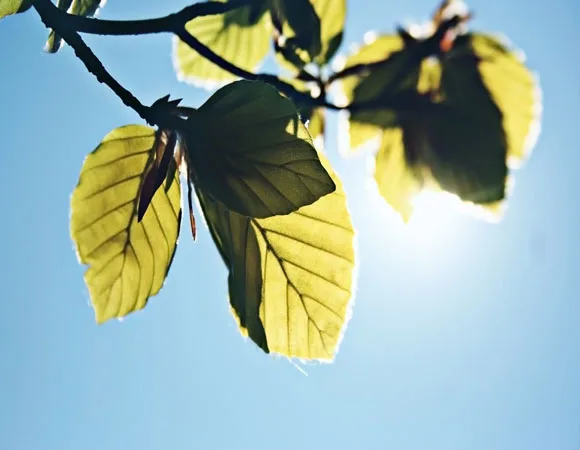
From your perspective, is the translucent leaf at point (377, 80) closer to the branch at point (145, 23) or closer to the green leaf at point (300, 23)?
the green leaf at point (300, 23)

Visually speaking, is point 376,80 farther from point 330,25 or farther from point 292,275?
point 292,275

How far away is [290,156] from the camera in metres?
0.37

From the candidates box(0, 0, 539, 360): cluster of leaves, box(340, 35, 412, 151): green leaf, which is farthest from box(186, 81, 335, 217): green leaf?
box(340, 35, 412, 151): green leaf

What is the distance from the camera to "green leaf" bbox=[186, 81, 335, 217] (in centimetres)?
37

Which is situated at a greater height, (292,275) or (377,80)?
(377,80)

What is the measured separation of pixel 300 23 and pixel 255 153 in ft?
0.92

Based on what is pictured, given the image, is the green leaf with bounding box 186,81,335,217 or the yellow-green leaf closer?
the green leaf with bounding box 186,81,335,217

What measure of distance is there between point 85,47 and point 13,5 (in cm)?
10

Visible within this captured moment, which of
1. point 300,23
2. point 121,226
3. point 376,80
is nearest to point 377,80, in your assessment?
point 376,80

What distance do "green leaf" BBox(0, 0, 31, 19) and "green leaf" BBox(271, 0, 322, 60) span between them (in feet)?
0.84

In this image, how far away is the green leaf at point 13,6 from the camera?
1.49 feet

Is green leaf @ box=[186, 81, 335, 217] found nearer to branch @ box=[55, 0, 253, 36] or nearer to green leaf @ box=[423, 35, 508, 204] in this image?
branch @ box=[55, 0, 253, 36]

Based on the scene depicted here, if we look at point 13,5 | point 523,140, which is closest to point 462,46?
point 523,140

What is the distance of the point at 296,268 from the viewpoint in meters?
0.49
